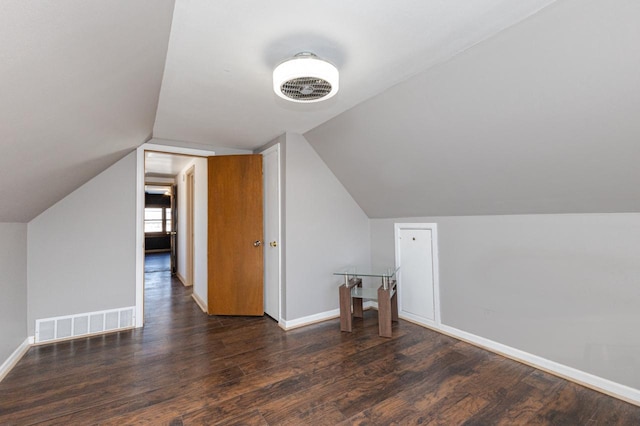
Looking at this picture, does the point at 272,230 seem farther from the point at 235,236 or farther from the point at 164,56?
the point at 164,56

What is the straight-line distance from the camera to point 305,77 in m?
1.70

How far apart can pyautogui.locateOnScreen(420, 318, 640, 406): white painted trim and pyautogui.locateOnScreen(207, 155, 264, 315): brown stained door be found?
227 centimetres

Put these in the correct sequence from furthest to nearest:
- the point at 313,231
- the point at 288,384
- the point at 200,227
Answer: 1. the point at 200,227
2. the point at 313,231
3. the point at 288,384

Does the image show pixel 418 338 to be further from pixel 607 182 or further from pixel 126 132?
pixel 126 132

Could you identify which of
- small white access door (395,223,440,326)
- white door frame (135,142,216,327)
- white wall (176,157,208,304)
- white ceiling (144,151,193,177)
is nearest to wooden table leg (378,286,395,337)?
small white access door (395,223,440,326)

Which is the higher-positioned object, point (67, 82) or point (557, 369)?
point (67, 82)

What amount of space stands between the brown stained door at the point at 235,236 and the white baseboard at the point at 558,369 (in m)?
2.28

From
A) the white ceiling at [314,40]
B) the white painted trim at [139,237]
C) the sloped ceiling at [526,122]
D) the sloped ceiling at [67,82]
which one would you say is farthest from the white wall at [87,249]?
the sloped ceiling at [526,122]

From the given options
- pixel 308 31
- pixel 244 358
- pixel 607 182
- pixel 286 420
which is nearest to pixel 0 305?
pixel 244 358

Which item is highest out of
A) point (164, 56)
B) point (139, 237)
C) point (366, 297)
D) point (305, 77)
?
point (164, 56)

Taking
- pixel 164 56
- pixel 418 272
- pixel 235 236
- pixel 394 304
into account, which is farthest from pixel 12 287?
pixel 418 272

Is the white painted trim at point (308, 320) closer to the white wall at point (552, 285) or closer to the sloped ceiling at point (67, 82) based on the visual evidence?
the white wall at point (552, 285)

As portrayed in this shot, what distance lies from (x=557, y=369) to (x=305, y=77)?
2713mm

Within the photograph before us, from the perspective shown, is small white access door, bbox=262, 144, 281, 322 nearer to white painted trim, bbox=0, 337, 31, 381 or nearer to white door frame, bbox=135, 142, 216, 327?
white door frame, bbox=135, 142, 216, 327
